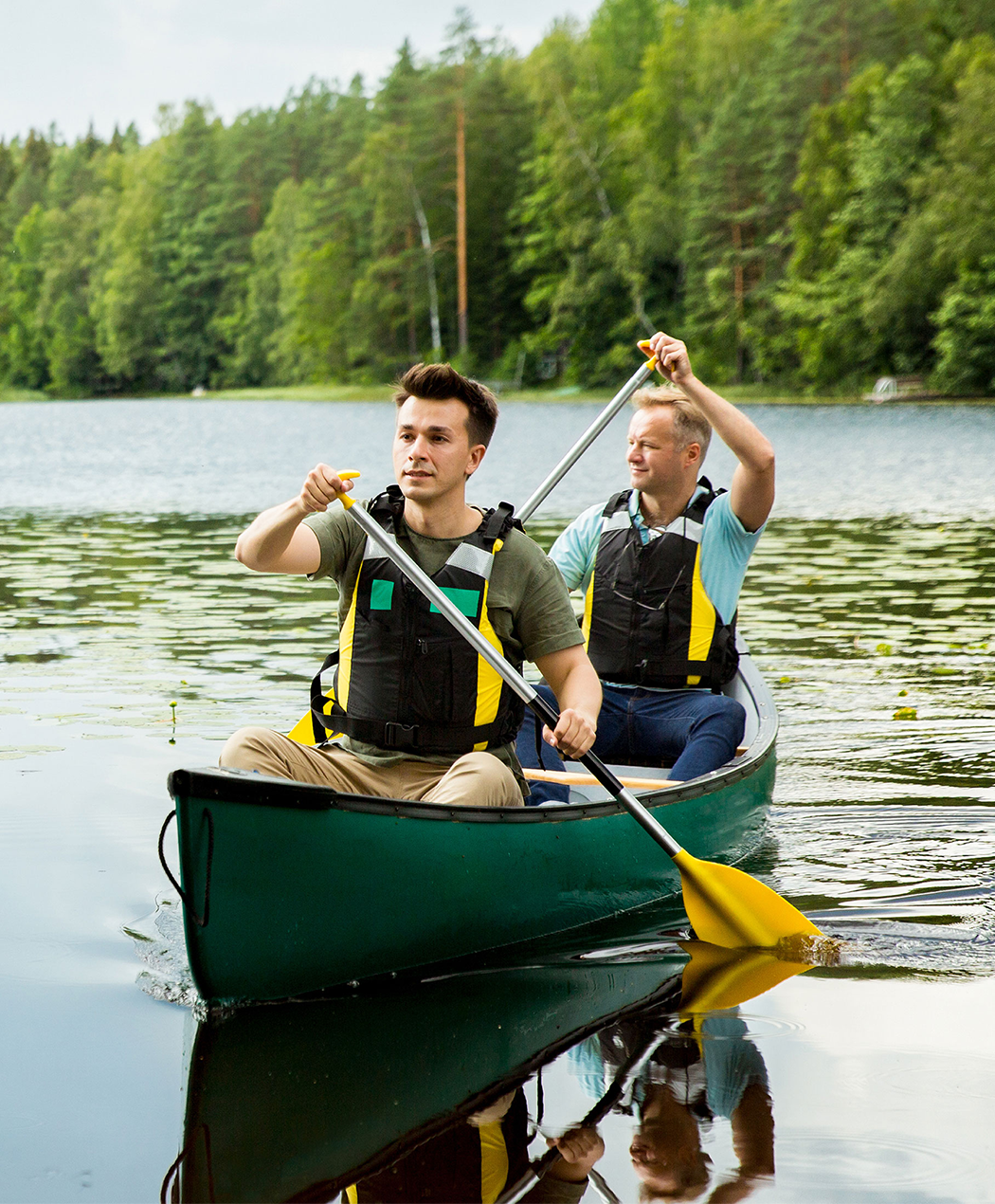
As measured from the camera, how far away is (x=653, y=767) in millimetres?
4473

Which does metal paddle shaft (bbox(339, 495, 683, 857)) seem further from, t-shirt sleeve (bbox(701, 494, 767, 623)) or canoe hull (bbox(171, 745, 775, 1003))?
t-shirt sleeve (bbox(701, 494, 767, 623))

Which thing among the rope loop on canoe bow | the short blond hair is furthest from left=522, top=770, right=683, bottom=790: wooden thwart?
the rope loop on canoe bow

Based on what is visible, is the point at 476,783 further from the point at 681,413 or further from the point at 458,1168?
the point at 681,413

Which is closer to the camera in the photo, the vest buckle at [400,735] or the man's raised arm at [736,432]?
the vest buckle at [400,735]

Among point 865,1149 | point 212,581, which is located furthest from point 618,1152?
point 212,581

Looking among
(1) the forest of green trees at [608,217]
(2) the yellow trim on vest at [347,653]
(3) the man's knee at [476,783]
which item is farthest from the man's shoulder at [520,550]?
(1) the forest of green trees at [608,217]

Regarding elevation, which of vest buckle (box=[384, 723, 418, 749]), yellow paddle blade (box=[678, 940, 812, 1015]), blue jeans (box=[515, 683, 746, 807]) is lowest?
yellow paddle blade (box=[678, 940, 812, 1015])

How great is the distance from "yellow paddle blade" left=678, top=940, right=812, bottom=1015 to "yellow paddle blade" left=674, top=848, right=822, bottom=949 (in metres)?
0.04

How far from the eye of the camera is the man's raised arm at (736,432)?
389cm

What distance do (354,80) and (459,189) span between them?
2085 centimetres

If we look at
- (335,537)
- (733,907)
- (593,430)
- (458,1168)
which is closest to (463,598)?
(335,537)

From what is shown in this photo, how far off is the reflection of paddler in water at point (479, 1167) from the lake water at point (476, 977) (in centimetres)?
2

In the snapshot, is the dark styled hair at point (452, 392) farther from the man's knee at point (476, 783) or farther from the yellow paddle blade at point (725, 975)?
the yellow paddle blade at point (725, 975)

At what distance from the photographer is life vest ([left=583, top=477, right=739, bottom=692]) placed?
4.36 meters
